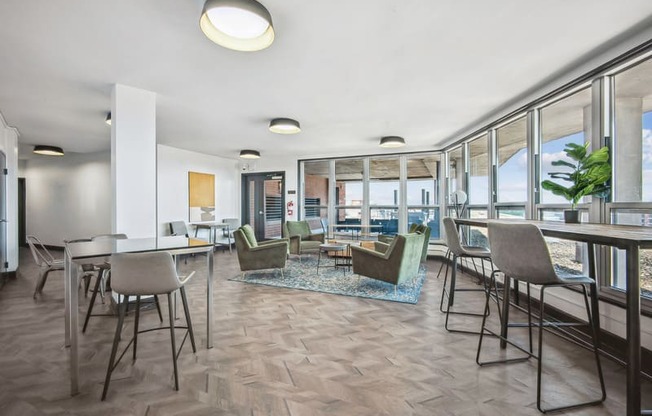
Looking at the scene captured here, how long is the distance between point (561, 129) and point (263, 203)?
7.23m

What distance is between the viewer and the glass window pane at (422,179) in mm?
7359

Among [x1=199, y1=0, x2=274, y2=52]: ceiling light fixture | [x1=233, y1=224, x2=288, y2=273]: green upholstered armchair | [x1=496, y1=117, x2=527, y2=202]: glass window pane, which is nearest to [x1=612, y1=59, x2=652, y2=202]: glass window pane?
[x1=496, y1=117, x2=527, y2=202]: glass window pane

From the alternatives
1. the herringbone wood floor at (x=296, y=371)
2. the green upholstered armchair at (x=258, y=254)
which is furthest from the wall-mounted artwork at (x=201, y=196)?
the herringbone wood floor at (x=296, y=371)

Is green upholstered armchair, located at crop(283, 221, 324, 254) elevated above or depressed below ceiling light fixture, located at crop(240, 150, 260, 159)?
below

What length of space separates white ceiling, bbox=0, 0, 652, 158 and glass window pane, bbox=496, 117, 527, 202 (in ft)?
1.59

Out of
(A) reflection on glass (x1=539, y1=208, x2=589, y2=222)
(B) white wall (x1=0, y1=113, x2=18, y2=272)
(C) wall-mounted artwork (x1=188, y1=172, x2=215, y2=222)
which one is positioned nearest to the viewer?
(A) reflection on glass (x1=539, y1=208, x2=589, y2=222)

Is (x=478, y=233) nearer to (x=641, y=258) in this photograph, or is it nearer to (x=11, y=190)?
(x=641, y=258)

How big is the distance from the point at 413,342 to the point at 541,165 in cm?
284

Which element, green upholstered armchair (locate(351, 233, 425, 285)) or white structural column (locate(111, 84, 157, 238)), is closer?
white structural column (locate(111, 84, 157, 238))

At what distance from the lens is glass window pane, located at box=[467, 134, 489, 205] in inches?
206

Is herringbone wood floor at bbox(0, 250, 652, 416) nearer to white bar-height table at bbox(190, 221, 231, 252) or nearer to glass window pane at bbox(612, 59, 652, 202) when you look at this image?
glass window pane at bbox(612, 59, 652, 202)

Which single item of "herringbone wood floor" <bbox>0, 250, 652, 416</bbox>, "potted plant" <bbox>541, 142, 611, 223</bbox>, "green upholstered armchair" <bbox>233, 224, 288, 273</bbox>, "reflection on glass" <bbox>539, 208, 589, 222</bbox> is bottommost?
"herringbone wood floor" <bbox>0, 250, 652, 416</bbox>

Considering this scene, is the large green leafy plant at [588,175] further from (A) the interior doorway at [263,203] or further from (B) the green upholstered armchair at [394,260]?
(A) the interior doorway at [263,203]

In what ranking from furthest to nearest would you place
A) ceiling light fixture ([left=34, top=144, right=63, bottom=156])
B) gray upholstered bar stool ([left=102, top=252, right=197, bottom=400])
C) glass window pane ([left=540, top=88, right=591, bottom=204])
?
ceiling light fixture ([left=34, top=144, right=63, bottom=156]), glass window pane ([left=540, top=88, right=591, bottom=204]), gray upholstered bar stool ([left=102, top=252, right=197, bottom=400])
